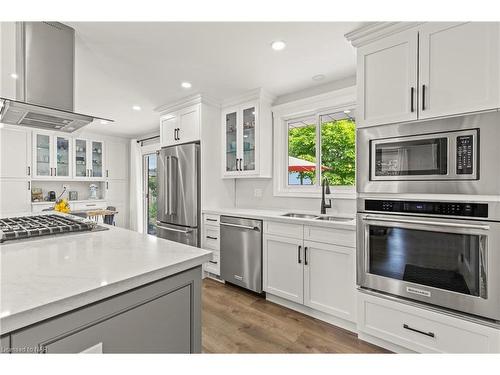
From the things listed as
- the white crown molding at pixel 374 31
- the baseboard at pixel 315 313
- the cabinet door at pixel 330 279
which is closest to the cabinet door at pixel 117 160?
the baseboard at pixel 315 313

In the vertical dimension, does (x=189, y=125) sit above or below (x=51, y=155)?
above

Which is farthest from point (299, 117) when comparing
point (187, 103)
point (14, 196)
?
point (14, 196)

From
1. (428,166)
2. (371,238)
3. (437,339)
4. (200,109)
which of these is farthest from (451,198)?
(200,109)

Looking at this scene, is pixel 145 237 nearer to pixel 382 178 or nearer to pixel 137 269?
pixel 137 269

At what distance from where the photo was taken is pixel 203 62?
2324mm

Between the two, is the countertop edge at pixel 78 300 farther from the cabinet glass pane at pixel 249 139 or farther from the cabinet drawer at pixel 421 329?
the cabinet glass pane at pixel 249 139

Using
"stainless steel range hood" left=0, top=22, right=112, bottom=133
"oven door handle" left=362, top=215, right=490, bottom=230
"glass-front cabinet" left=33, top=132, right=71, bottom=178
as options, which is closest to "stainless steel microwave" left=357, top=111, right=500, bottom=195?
"oven door handle" left=362, top=215, right=490, bottom=230

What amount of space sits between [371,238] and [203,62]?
6.84 ft

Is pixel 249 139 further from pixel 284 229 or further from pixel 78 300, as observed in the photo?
pixel 78 300

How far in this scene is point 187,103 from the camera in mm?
3350

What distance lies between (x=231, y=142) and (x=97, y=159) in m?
3.56

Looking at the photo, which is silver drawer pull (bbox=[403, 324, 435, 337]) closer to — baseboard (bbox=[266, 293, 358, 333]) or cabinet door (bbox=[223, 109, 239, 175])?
baseboard (bbox=[266, 293, 358, 333])

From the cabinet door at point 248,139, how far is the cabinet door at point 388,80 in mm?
1464

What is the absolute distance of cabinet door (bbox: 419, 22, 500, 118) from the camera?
139 centimetres
